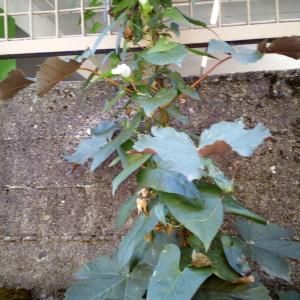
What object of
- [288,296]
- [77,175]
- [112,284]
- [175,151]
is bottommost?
[288,296]

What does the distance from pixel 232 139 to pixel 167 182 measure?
0.17 m

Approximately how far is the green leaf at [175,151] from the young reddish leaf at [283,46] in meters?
0.37

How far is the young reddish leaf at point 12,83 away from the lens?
1.03 meters

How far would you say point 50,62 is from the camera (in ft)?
3.09

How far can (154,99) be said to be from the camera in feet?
3.03

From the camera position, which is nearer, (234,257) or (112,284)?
(234,257)

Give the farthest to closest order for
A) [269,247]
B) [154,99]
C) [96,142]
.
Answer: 1. [96,142]
2. [269,247]
3. [154,99]

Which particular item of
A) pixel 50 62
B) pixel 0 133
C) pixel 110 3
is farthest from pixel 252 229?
pixel 0 133

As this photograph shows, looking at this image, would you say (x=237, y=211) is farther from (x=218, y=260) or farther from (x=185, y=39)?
(x=185, y=39)

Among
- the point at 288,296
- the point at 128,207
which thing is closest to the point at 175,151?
the point at 128,207

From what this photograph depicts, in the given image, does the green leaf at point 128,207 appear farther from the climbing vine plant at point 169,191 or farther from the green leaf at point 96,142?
the green leaf at point 96,142

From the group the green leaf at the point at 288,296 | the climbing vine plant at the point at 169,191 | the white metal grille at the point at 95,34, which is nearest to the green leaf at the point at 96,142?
the climbing vine plant at the point at 169,191

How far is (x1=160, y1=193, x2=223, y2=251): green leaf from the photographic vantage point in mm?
711

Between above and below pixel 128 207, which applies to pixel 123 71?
above
